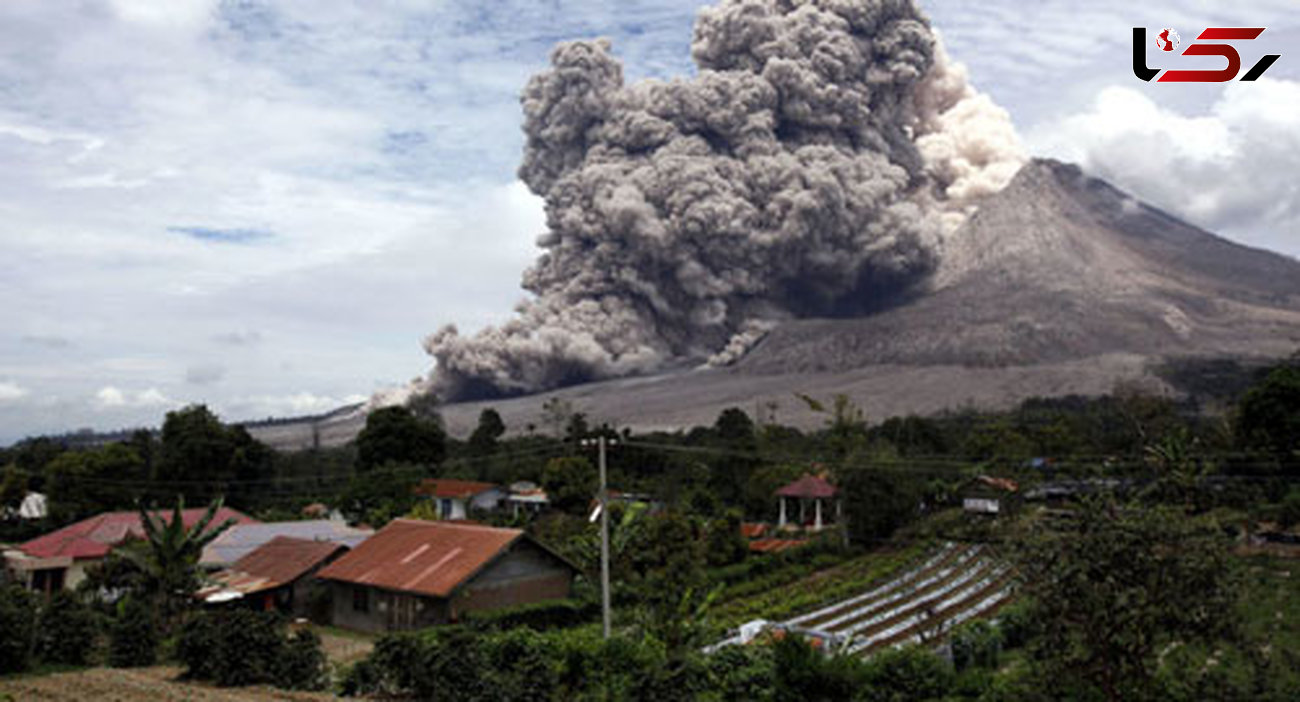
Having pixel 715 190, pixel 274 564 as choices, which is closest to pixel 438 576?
pixel 274 564

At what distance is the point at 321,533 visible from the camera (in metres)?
46.8

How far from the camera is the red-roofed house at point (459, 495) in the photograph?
64938 mm

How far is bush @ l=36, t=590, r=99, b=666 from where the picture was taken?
2498cm

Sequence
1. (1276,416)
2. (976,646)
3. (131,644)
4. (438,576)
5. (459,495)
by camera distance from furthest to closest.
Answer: (459,495)
(1276,416)
(438,576)
(976,646)
(131,644)

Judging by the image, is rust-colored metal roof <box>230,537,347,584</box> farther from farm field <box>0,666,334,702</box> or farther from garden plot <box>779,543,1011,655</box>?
garden plot <box>779,543,1011,655</box>

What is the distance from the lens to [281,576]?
37031 mm

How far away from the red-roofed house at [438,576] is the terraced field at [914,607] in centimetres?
754

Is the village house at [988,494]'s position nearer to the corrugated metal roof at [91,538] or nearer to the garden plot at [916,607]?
the garden plot at [916,607]

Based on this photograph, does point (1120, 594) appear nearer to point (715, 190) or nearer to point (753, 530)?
point (753, 530)

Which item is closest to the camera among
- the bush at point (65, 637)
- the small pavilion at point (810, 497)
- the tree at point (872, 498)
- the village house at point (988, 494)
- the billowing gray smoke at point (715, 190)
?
the bush at point (65, 637)

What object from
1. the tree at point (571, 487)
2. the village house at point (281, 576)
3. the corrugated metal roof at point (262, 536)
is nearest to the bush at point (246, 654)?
the village house at point (281, 576)

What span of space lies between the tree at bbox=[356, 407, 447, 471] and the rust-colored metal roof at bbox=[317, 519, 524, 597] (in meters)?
31.9

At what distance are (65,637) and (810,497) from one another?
42684 millimetres

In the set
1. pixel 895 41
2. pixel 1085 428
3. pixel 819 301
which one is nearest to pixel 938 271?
pixel 819 301
